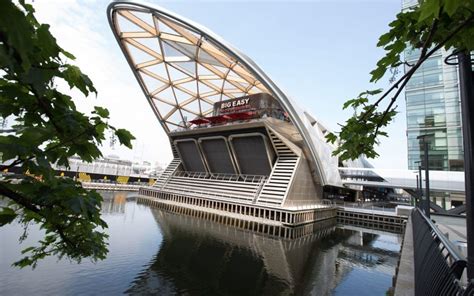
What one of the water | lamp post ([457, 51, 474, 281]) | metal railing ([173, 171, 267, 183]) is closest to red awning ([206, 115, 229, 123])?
metal railing ([173, 171, 267, 183])

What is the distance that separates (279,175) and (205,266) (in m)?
22.5

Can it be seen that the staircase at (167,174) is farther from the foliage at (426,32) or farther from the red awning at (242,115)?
the foliage at (426,32)

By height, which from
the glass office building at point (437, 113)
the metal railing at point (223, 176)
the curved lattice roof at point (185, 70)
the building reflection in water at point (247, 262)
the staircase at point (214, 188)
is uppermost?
the curved lattice roof at point (185, 70)

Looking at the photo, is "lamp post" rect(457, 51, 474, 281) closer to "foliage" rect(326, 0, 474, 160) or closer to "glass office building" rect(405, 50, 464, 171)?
"foliage" rect(326, 0, 474, 160)

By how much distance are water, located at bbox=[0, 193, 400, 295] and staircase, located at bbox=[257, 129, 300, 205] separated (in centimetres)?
800

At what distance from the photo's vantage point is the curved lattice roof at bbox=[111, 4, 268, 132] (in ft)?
100

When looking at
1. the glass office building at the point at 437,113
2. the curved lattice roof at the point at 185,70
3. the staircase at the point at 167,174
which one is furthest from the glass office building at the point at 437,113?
the staircase at the point at 167,174

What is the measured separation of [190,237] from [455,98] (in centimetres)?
3095

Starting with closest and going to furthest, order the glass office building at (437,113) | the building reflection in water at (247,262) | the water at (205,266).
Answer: the water at (205,266), the building reflection in water at (247,262), the glass office building at (437,113)

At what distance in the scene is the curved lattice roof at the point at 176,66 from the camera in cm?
3053

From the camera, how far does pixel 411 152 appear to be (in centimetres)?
3306

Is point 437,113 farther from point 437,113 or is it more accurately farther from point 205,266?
point 205,266

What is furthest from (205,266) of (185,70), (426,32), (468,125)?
(185,70)

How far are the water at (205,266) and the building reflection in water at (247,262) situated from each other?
0.16 ft
